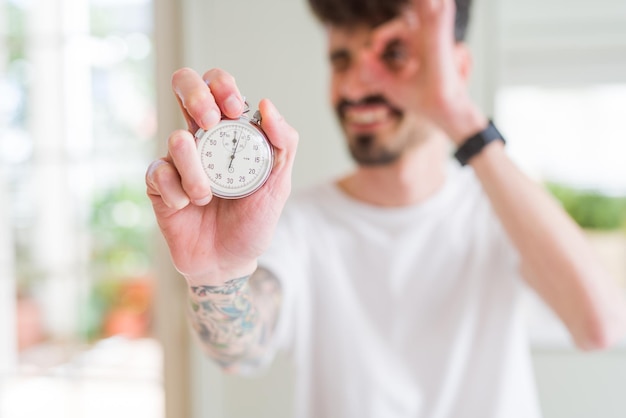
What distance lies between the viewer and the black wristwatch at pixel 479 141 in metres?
0.92

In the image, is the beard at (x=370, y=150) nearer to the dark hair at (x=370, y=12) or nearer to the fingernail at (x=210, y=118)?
the dark hair at (x=370, y=12)

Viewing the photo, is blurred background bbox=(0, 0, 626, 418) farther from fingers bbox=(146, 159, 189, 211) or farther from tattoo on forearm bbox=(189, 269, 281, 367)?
fingers bbox=(146, 159, 189, 211)

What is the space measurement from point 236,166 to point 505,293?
2.49 ft

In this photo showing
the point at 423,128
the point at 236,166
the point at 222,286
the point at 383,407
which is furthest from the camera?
the point at 423,128

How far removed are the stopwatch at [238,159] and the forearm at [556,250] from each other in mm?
500

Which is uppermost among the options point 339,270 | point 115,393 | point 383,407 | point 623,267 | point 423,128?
point 423,128

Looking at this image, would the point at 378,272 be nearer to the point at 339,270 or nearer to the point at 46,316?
the point at 339,270

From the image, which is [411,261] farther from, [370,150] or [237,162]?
[237,162]

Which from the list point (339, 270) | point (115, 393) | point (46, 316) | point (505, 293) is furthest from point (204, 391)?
point (505, 293)

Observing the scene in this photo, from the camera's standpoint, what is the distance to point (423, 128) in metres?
1.18

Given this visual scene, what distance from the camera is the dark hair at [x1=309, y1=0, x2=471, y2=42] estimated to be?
110 centimetres

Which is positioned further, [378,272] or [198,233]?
[378,272]

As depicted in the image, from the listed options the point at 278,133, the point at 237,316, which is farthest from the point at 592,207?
the point at 278,133

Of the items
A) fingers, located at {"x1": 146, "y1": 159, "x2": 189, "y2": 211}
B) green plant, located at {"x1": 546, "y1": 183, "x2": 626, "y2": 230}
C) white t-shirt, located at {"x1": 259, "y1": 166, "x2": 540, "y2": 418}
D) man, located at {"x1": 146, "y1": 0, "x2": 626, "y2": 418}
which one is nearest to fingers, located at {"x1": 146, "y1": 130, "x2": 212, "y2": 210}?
fingers, located at {"x1": 146, "y1": 159, "x2": 189, "y2": 211}
